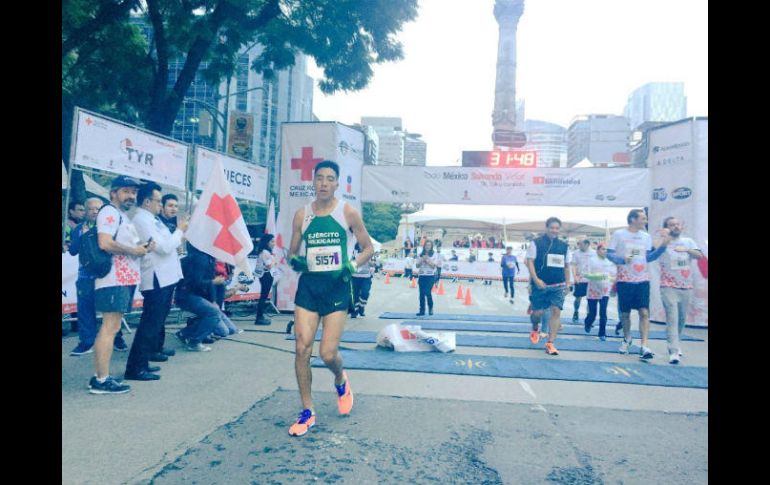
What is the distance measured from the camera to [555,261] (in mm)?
7773

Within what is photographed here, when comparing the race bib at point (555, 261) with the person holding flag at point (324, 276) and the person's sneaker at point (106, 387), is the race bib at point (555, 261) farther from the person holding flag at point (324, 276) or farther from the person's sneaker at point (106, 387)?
the person's sneaker at point (106, 387)

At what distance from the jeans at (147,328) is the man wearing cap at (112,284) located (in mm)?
505

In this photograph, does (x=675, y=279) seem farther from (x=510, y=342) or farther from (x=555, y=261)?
(x=510, y=342)

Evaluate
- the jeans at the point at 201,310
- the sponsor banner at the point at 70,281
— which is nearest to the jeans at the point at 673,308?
the jeans at the point at 201,310

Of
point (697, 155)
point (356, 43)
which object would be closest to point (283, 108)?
point (356, 43)

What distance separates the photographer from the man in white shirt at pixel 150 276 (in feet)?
17.5

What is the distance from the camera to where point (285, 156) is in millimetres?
12156

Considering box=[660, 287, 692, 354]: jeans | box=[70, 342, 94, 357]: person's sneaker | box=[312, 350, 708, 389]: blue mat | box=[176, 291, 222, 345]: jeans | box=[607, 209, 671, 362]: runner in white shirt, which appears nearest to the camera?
box=[312, 350, 708, 389]: blue mat

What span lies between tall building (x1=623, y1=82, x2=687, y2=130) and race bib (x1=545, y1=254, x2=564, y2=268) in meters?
154

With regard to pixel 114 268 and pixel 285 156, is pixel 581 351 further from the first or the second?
pixel 285 156

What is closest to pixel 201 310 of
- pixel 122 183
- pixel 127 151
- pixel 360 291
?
pixel 122 183

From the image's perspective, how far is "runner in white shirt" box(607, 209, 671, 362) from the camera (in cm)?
747

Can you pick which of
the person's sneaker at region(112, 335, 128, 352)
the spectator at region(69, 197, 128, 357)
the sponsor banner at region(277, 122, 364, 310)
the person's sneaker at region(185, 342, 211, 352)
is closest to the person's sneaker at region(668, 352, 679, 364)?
the person's sneaker at region(185, 342, 211, 352)

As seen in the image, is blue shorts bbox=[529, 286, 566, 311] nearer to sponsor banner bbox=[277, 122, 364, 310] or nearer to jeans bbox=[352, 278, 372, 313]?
jeans bbox=[352, 278, 372, 313]
